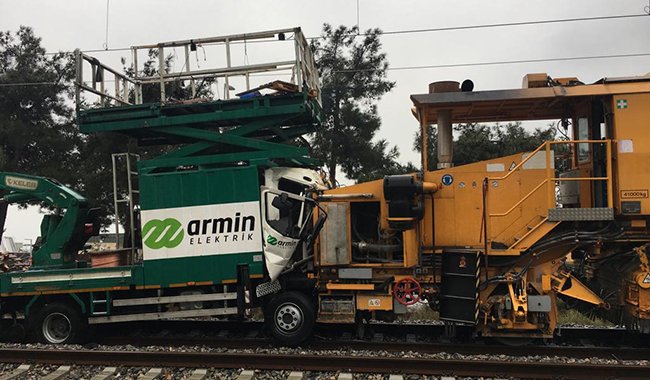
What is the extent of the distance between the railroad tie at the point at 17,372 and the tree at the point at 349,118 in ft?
44.5

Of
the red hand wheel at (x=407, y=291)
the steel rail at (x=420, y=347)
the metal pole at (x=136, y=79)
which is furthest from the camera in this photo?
the metal pole at (x=136, y=79)

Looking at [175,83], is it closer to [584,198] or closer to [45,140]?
[584,198]

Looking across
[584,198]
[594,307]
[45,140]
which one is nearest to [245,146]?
[584,198]

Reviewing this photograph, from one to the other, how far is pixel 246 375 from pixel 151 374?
124 centimetres

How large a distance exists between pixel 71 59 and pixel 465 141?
17.6 metres

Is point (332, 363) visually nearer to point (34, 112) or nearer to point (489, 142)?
point (489, 142)

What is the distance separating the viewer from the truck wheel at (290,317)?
7625 millimetres

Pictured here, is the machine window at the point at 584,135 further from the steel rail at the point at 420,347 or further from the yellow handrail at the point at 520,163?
the steel rail at the point at 420,347

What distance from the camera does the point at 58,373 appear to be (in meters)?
6.48

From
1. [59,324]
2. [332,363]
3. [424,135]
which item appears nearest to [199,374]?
[332,363]

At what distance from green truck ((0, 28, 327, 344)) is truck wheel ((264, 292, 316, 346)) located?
0.05ft

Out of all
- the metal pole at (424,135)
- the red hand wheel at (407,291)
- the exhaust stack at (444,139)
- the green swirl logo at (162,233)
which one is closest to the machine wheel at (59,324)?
the green swirl logo at (162,233)

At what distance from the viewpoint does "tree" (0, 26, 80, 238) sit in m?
20.0

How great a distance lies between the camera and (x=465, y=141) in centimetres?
1777
